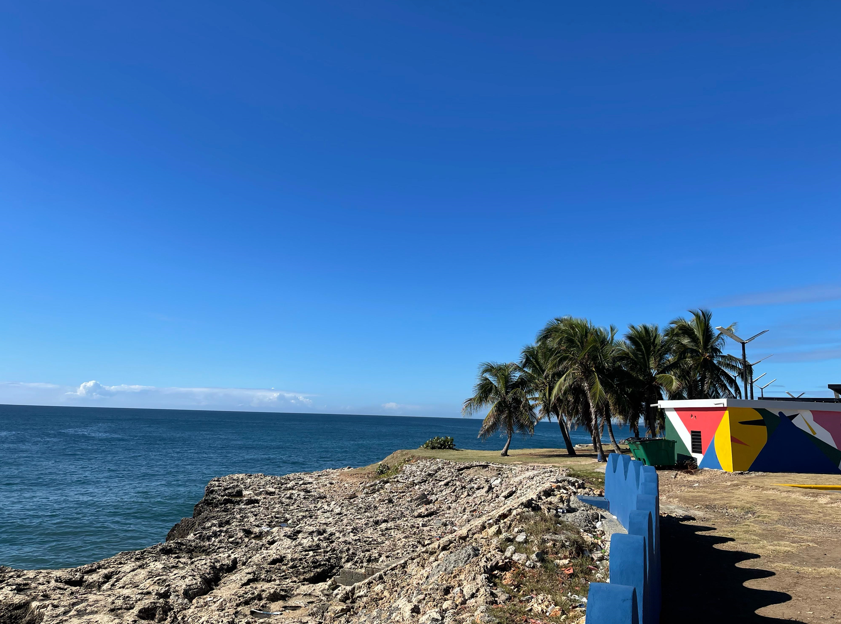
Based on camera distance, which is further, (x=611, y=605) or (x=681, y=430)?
(x=681, y=430)

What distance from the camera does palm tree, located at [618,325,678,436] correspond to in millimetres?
32812

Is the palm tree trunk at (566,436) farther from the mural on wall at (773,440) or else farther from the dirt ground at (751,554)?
the dirt ground at (751,554)

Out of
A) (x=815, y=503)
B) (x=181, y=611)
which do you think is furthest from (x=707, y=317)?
(x=181, y=611)

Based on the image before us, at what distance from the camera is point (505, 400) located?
34.0 meters

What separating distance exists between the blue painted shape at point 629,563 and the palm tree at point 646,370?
90.1ft

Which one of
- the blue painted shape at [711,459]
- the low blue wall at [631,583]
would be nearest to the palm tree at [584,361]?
the blue painted shape at [711,459]

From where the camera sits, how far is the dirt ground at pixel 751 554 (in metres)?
7.32

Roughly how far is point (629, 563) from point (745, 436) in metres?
20.3

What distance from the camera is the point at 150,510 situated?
27.1 m

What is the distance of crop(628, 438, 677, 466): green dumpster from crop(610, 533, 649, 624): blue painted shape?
63.3ft

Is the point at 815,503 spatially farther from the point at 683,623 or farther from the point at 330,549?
the point at 330,549

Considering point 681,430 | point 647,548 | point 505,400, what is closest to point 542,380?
point 505,400

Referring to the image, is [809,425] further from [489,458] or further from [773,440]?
[489,458]

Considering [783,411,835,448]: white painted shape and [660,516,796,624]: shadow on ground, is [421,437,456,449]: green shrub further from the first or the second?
[660,516,796,624]: shadow on ground
